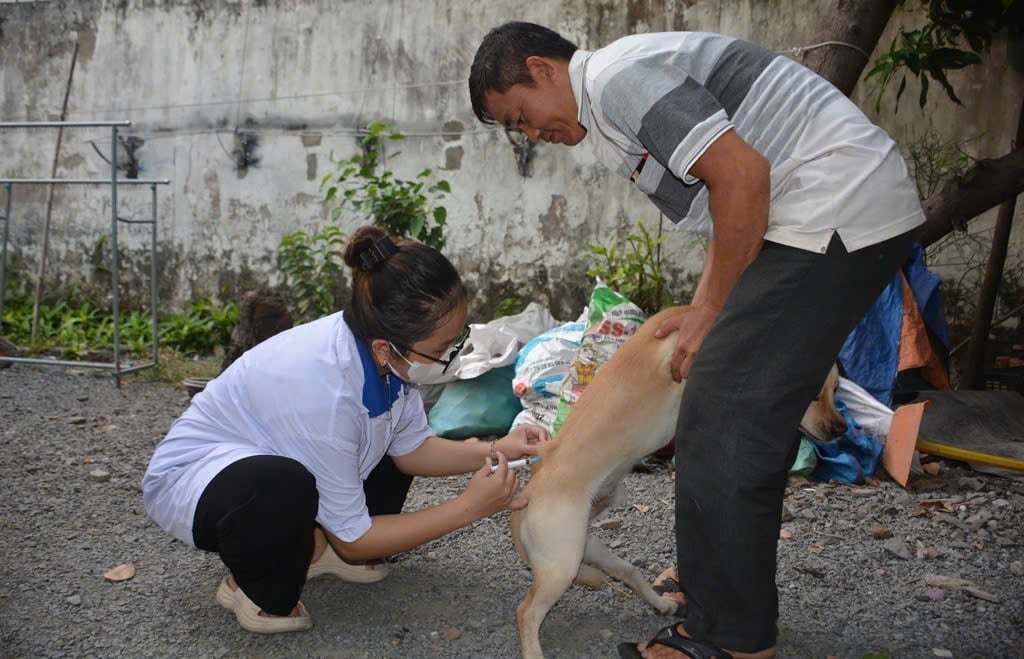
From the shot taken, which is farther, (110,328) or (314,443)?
(110,328)

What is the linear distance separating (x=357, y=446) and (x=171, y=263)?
225 inches

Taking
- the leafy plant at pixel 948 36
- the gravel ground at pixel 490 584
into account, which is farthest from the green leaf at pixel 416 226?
the leafy plant at pixel 948 36

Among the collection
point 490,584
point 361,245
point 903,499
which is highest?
point 361,245

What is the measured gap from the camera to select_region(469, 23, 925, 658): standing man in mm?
1859

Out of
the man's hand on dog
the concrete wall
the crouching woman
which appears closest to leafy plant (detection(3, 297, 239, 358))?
the concrete wall

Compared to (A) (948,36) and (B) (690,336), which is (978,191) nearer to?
(A) (948,36)

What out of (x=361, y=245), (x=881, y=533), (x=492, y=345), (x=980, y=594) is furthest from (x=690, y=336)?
(x=492, y=345)

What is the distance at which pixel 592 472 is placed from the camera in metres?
2.46

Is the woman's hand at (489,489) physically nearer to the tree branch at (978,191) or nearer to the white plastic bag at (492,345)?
the white plastic bag at (492,345)

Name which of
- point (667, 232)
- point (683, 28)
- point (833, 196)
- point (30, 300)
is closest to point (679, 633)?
point (833, 196)

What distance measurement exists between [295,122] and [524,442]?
199 inches

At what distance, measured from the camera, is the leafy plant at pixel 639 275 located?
16.9 feet

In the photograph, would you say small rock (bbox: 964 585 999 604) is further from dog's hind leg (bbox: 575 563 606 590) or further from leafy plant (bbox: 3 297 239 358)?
leafy plant (bbox: 3 297 239 358)

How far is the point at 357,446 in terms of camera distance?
2377 mm
